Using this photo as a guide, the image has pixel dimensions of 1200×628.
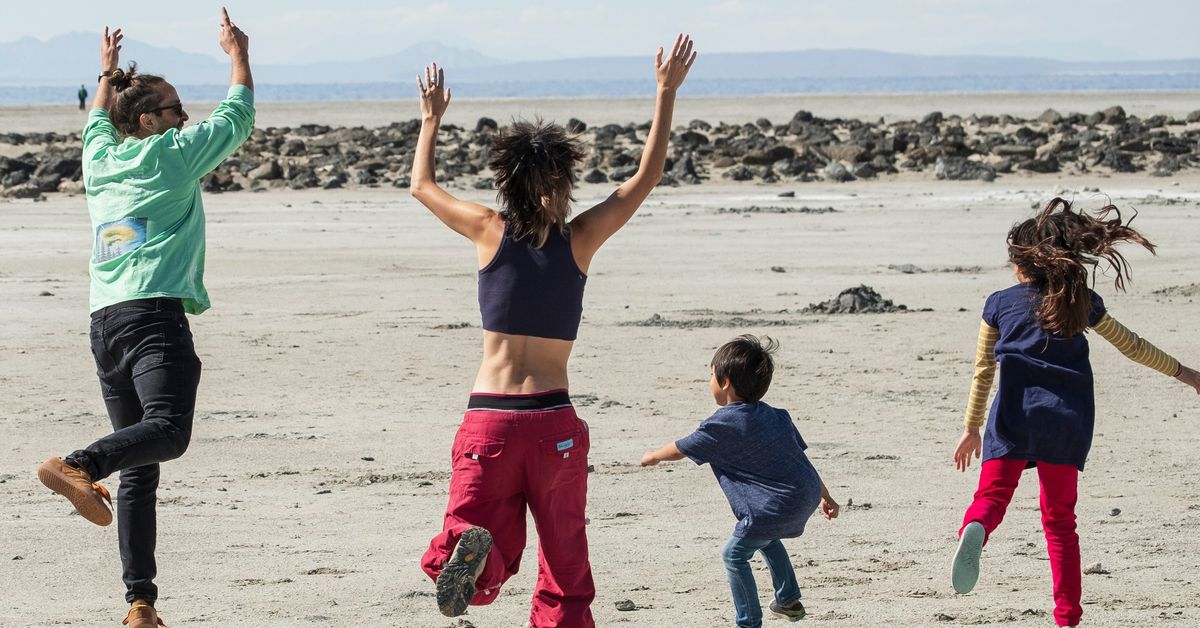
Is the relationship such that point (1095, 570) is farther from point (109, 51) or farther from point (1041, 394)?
point (109, 51)

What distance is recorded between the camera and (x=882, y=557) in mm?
6305

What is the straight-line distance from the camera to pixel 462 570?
14.1ft

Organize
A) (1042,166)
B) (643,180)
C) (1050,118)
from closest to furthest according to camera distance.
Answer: (643,180)
(1042,166)
(1050,118)

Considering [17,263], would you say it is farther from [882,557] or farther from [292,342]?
[882,557]

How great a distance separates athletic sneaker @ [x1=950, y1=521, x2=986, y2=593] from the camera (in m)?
5.12

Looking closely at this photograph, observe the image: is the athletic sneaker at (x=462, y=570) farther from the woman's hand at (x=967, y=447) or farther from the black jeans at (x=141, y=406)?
the woman's hand at (x=967, y=447)

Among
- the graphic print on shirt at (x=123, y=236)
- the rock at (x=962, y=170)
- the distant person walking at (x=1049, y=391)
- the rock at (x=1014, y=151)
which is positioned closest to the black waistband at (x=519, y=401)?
the graphic print on shirt at (x=123, y=236)

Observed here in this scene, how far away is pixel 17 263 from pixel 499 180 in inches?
534

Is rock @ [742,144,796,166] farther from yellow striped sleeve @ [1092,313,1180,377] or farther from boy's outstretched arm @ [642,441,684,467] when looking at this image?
boy's outstretched arm @ [642,441,684,467]

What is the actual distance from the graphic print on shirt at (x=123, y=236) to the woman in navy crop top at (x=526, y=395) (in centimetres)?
110

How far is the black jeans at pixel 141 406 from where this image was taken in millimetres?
4707

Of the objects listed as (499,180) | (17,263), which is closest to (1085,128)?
(17,263)

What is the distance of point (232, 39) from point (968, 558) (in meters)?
2.95

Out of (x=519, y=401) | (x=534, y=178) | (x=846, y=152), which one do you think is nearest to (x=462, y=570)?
(x=519, y=401)
